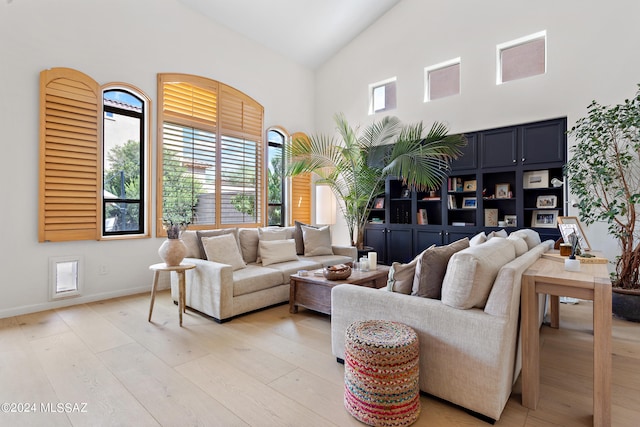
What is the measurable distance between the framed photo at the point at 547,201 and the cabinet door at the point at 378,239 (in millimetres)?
2278

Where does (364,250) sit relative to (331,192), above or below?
below

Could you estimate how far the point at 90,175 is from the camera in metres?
3.79

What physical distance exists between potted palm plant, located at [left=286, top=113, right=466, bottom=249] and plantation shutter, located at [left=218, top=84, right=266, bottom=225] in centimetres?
65

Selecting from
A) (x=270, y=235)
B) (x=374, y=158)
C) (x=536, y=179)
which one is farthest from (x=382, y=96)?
(x=270, y=235)

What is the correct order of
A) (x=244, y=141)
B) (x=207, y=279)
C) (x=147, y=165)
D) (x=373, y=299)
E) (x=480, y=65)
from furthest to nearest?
(x=244, y=141) → (x=480, y=65) → (x=147, y=165) → (x=207, y=279) → (x=373, y=299)

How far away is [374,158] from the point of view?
17.8 ft

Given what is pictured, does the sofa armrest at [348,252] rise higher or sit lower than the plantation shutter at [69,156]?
lower

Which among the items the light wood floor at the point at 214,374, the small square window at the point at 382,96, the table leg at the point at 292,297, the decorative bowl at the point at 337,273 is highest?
the small square window at the point at 382,96

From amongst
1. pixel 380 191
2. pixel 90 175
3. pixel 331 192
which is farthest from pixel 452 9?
pixel 90 175

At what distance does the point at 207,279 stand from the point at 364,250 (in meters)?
2.54

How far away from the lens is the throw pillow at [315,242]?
463 cm

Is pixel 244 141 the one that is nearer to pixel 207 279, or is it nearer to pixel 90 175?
pixel 90 175

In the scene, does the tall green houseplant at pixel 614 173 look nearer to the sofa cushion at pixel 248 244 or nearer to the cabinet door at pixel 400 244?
the cabinet door at pixel 400 244

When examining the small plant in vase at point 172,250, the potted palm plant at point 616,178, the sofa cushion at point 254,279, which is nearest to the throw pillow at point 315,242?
the sofa cushion at point 254,279
